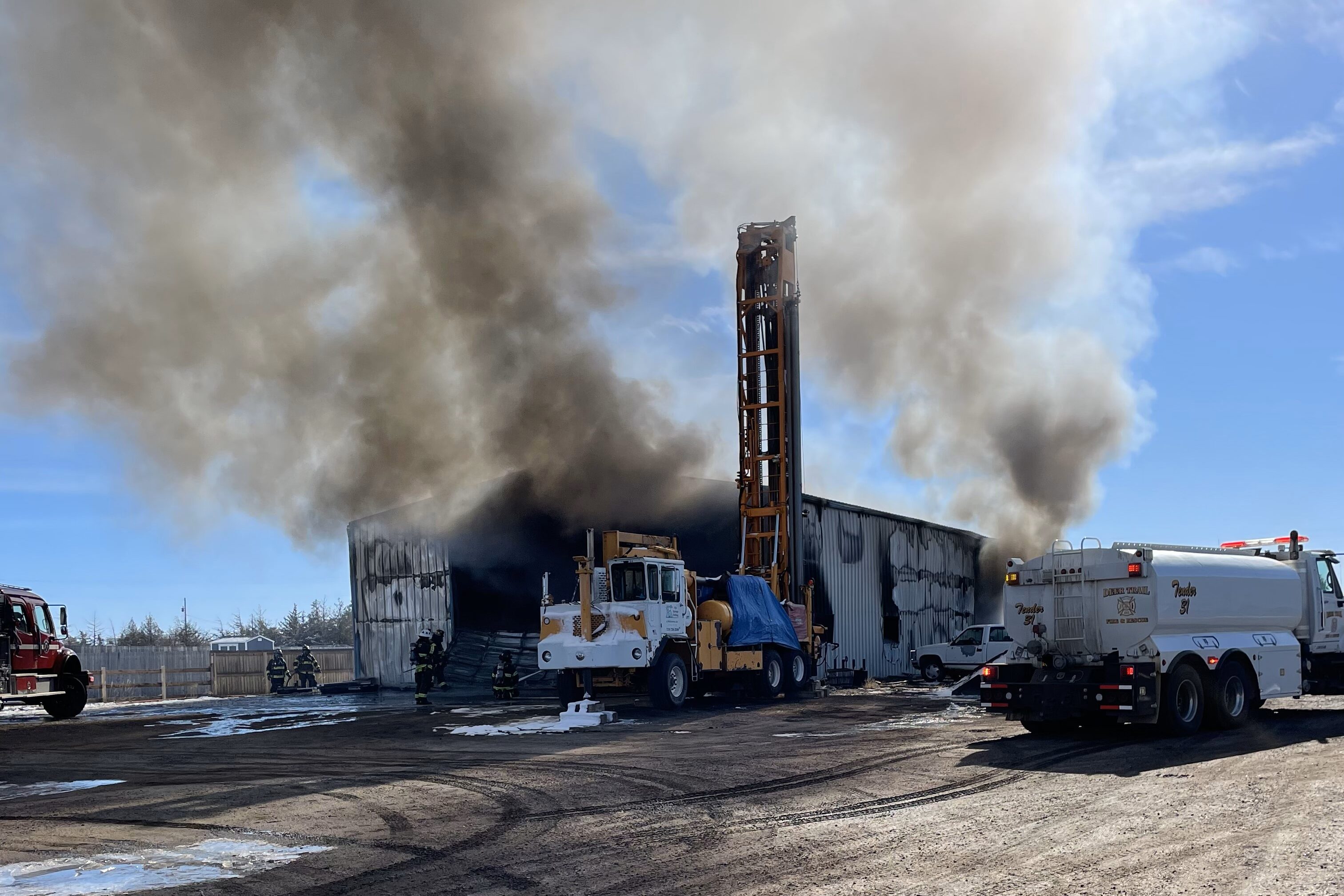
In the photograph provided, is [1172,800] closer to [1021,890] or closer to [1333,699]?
[1021,890]

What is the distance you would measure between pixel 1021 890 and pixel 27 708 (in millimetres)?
28797

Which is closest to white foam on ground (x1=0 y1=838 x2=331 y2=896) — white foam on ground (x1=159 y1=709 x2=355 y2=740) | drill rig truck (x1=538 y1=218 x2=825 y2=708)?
white foam on ground (x1=159 y1=709 x2=355 y2=740)

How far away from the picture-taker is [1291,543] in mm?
16766

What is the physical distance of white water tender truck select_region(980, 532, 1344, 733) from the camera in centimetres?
1385

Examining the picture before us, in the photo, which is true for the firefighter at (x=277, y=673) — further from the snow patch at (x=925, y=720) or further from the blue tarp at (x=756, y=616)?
the snow patch at (x=925, y=720)

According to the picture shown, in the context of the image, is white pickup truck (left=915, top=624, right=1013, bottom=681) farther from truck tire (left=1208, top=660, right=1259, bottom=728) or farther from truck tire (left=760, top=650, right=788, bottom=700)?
truck tire (left=1208, top=660, right=1259, bottom=728)

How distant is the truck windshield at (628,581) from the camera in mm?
20938

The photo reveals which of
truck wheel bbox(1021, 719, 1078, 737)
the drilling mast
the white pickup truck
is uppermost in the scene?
the drilling mast

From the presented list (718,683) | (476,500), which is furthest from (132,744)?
(476,500)

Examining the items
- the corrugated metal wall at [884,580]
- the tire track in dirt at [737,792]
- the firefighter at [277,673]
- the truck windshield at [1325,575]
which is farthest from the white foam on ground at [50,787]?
the firefighter at [277,673]

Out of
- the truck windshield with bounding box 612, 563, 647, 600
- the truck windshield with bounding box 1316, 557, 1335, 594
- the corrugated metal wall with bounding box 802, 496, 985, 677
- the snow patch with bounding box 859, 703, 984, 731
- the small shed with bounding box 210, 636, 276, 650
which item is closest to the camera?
the snow patch with bounding box 859, 703, 984, 731

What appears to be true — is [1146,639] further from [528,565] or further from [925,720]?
[528,565]

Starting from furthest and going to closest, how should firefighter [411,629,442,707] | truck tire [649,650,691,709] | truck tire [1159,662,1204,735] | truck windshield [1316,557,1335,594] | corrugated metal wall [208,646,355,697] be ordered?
1. corrugated metal wall [208,646,355,697]
2. firefighter [411,629,442,707]
3. truck tire [649,650,691,709]
4. truck windshield [1316,557,1335,594]
5. truck tire [1159,662,1204,735]

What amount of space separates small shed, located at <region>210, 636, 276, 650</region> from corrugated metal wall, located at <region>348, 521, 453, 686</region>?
73.9ft
